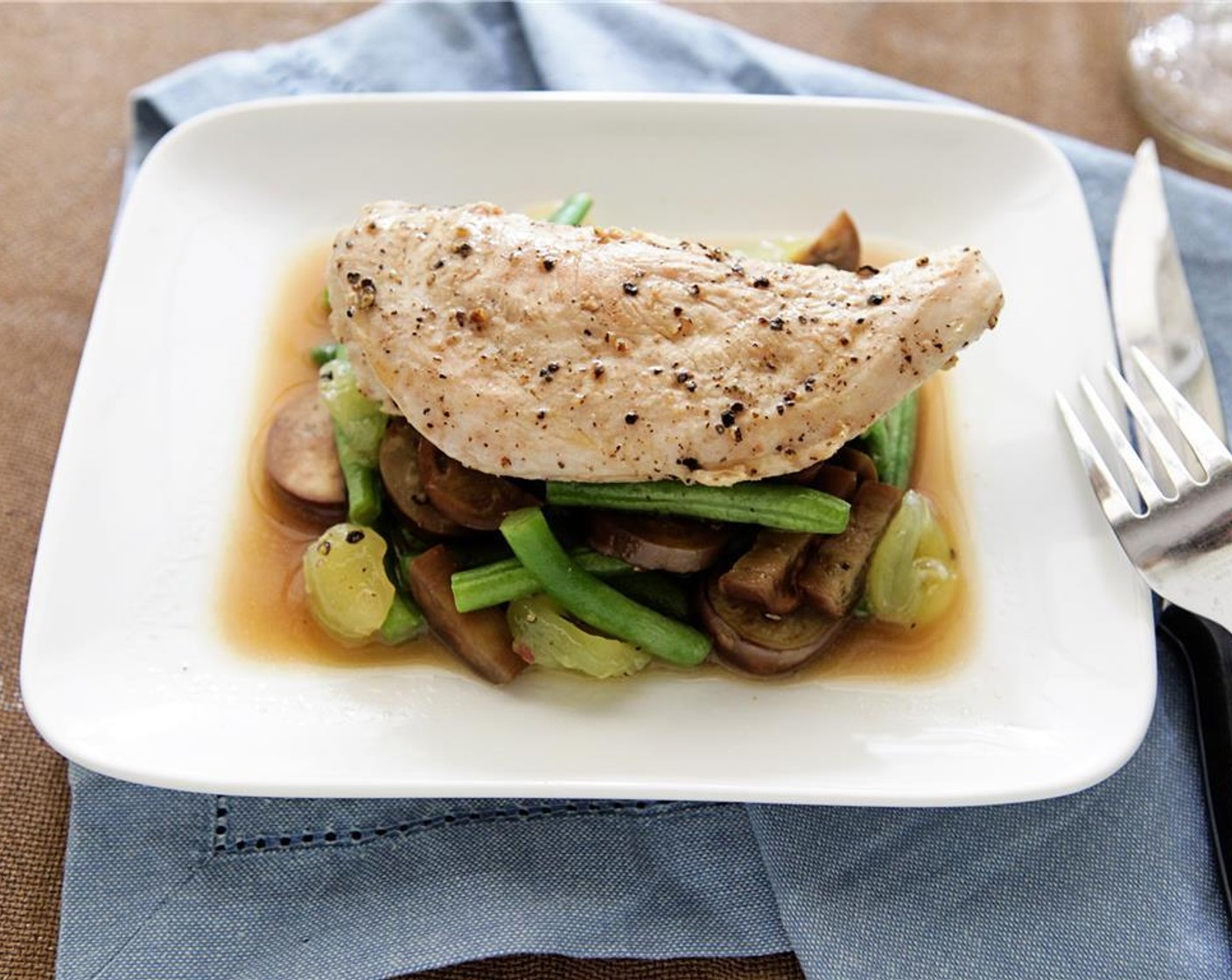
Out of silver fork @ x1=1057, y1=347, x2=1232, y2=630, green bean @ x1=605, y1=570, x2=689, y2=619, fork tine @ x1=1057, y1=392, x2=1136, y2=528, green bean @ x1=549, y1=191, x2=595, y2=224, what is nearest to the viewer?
silver fork @ x1=1057, y1=347, x2=1232, y2=630

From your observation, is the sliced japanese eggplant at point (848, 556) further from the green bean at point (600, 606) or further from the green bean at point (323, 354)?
the green bean at point (323, 354)

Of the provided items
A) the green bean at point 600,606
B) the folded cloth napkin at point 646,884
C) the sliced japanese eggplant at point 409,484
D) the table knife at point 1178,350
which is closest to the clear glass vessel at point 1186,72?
the table knife at point 1178,350

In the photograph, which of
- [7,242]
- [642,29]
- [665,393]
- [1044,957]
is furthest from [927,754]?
[7,242]

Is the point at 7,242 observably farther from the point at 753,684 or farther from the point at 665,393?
the point at 753,684

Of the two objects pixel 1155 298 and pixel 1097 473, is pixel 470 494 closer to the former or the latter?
pixel 1097 473

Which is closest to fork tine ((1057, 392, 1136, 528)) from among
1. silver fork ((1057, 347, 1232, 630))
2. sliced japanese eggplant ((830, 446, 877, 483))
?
silver fork ((1057, 347, 1232, 630))

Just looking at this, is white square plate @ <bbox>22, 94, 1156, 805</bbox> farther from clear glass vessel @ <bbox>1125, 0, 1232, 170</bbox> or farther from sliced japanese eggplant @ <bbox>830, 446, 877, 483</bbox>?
clear glass vessel @ <bbox>1125, 0, 1232, 170</bbox>

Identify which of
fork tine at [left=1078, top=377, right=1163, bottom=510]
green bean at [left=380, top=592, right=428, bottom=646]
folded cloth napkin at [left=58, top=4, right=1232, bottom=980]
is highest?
fork tine at [left=1078, top=377, right=1163, bottom=510]
